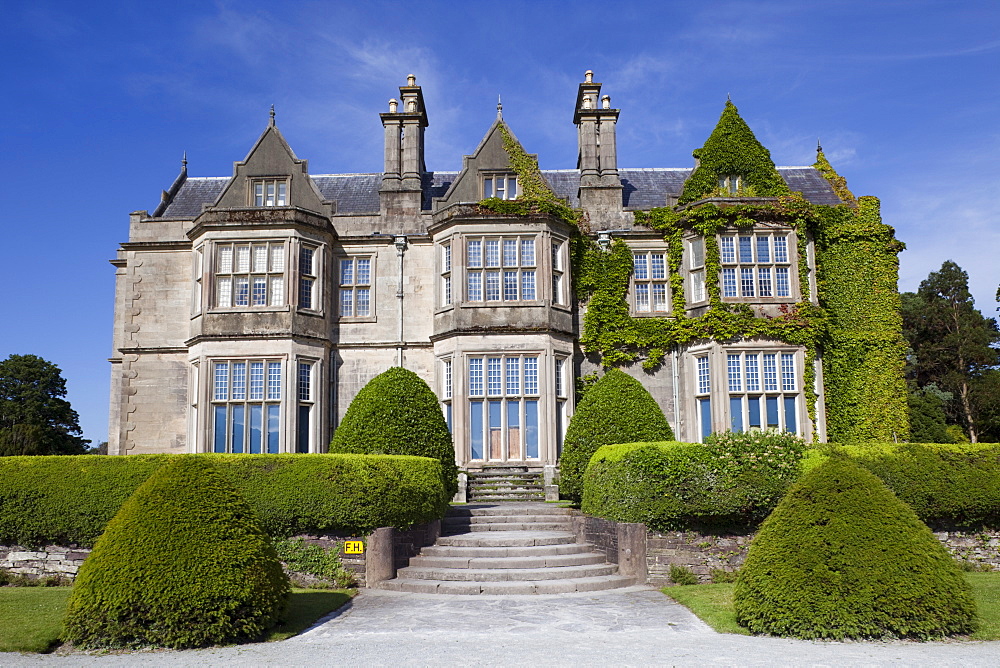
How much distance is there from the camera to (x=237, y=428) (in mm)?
22000

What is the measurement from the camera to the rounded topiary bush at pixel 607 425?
17.5m

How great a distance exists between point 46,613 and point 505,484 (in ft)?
38.3

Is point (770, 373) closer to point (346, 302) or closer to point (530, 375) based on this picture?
point (530, 375)

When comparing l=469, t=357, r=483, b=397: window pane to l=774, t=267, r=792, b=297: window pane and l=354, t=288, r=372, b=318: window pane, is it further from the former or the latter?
l=774, t=267, r=792, b=297: window pane

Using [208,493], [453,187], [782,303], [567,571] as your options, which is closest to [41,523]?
[208,493]

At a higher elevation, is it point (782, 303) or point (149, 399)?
point (782, 303)

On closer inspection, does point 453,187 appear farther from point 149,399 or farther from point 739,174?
point 149,399

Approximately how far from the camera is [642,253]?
23.9 metres

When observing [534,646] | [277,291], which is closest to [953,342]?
[277,291]

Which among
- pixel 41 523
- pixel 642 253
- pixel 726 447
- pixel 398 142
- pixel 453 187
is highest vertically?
pixel 398 142

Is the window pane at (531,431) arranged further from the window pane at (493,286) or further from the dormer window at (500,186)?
the dormer window at (500,186)

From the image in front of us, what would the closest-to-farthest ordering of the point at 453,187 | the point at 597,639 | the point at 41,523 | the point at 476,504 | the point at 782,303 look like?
the point at 597,639
the point at 41,523
the point at 476,504
the point at 782,303
the point at 453,187

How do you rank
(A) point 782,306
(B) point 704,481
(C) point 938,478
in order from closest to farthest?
(B) point 704,481
(C) point 938,478
(A) point 782,306

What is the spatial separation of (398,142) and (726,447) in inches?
601
